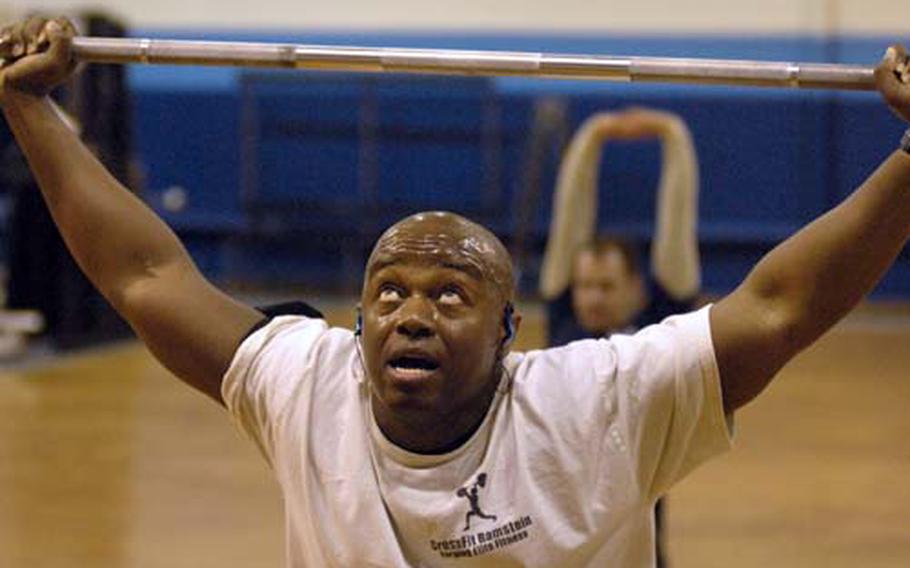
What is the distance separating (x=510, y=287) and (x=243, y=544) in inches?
148

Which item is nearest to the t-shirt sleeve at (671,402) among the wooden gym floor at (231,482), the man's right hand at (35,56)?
the man's right hand at (35,56)

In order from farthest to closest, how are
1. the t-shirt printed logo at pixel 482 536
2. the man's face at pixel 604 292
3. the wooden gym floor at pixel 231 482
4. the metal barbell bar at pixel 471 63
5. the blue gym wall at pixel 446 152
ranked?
the blue gym wall at pixel 446 152 < the wooden gym floor at pixel 231 482 < the man's face at pixel 604 292 < the metal barbell bar at pixel 471 63 < the t-shirt printed logo at pixel 482 536

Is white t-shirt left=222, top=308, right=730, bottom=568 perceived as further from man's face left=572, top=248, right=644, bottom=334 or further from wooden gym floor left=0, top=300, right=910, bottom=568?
wooden gym floor left=0, top=300, right=910, bottom=568

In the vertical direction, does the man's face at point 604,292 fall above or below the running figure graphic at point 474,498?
below

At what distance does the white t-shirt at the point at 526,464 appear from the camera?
91.7 inches

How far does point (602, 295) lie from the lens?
464cm

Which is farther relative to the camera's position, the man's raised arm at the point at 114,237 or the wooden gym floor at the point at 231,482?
the wooden gym floor at the point at 231,482

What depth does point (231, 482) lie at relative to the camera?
712 centimetres

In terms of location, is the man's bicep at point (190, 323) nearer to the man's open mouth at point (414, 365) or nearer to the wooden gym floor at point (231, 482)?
the man's open mouth at point (414, 365)

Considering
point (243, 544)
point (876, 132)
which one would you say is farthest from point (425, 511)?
point (876, 132)

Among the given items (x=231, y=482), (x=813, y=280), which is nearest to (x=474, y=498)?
(x=813, y=280)

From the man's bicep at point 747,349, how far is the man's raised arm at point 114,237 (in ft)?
2.37

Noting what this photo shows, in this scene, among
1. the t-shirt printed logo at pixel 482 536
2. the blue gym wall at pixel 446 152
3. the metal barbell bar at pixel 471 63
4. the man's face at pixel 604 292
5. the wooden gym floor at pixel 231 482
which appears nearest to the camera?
the t-shirt printed logo at pixel 482 536

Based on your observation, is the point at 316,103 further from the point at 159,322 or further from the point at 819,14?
the point at 159,322
